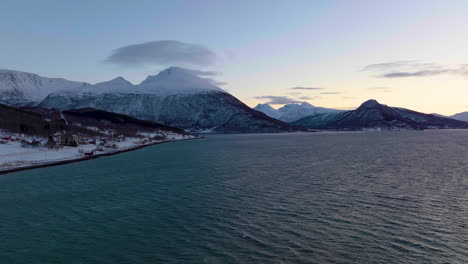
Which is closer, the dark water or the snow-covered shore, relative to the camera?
the dark water

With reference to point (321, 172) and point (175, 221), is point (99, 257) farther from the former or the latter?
point (321, 172)

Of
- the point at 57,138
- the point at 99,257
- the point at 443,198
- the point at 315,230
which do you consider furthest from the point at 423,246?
the point at 57,138

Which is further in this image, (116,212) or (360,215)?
(116,212)

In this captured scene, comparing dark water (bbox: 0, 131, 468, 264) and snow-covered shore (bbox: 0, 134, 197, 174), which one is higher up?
snow-covered shore (bbox: 0, 134, 197, 174)

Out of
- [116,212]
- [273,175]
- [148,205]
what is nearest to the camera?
[116,212]

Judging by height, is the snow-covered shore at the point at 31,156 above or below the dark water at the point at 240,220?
above

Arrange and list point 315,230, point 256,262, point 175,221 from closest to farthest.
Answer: point 256,262 < point 315,230 < point 175,221

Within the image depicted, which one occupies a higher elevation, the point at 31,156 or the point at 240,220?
the point at 31,156

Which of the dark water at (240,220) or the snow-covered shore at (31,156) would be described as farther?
the snow-covered shore at (31,156)

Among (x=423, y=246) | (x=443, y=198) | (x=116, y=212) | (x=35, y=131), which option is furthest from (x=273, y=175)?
(x=35, y=131)

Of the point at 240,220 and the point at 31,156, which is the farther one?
the point at 31,156
